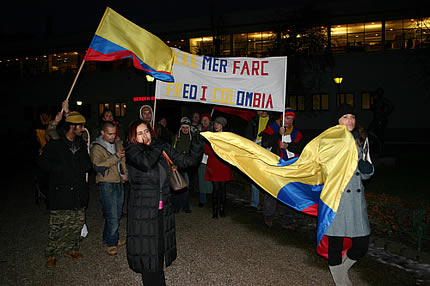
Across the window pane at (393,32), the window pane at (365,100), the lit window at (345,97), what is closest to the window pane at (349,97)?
the lit window at (345,97)

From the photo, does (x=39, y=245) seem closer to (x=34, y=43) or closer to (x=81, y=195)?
(x=81, y=195)

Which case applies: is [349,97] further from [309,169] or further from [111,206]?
[111,206]

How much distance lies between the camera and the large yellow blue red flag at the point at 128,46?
4816 millimetres

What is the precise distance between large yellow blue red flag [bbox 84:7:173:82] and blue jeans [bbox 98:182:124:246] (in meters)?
1.83

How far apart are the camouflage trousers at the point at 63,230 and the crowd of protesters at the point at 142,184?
0.5 inches

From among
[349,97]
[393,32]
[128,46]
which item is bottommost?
[128,46]

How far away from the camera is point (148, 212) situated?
3.70 m

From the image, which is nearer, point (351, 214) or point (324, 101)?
point (351, 214)

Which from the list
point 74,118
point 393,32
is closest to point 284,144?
point 74,118

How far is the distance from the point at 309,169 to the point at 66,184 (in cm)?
335

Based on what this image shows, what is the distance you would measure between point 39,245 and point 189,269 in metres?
2.81

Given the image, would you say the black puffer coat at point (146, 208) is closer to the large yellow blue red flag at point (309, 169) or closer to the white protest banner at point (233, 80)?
the large yellow blue red flag at point (309, 169)

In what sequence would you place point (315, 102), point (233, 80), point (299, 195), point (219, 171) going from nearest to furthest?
1. point (299, 195)
2. point (233, 80)
3. point (219, 171)
4. point (315, 102)

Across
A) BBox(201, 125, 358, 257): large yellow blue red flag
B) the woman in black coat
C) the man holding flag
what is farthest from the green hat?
the man holding flag
